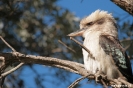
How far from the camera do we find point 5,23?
5219 millimetres

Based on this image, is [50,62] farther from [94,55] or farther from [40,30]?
[40,30]

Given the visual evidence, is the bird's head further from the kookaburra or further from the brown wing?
the brown wing

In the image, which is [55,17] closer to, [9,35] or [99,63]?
[9,35]

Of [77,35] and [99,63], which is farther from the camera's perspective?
[77,35]

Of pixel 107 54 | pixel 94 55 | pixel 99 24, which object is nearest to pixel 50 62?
pixel 94 55

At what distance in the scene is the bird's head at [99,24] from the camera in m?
3.67

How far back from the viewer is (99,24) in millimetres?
3844

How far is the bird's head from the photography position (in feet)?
12.0

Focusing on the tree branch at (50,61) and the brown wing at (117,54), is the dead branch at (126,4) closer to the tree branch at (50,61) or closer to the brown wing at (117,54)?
the tree branch at (50,61)

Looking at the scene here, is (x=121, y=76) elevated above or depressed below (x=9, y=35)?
below

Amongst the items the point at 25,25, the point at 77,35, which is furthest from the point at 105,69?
the point at 25,25

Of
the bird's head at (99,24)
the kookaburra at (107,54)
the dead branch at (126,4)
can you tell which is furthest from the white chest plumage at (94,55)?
the dead branch at (126,4)

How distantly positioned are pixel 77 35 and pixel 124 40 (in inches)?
18.6

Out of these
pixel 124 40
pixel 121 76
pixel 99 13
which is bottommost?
pixel 121 76
